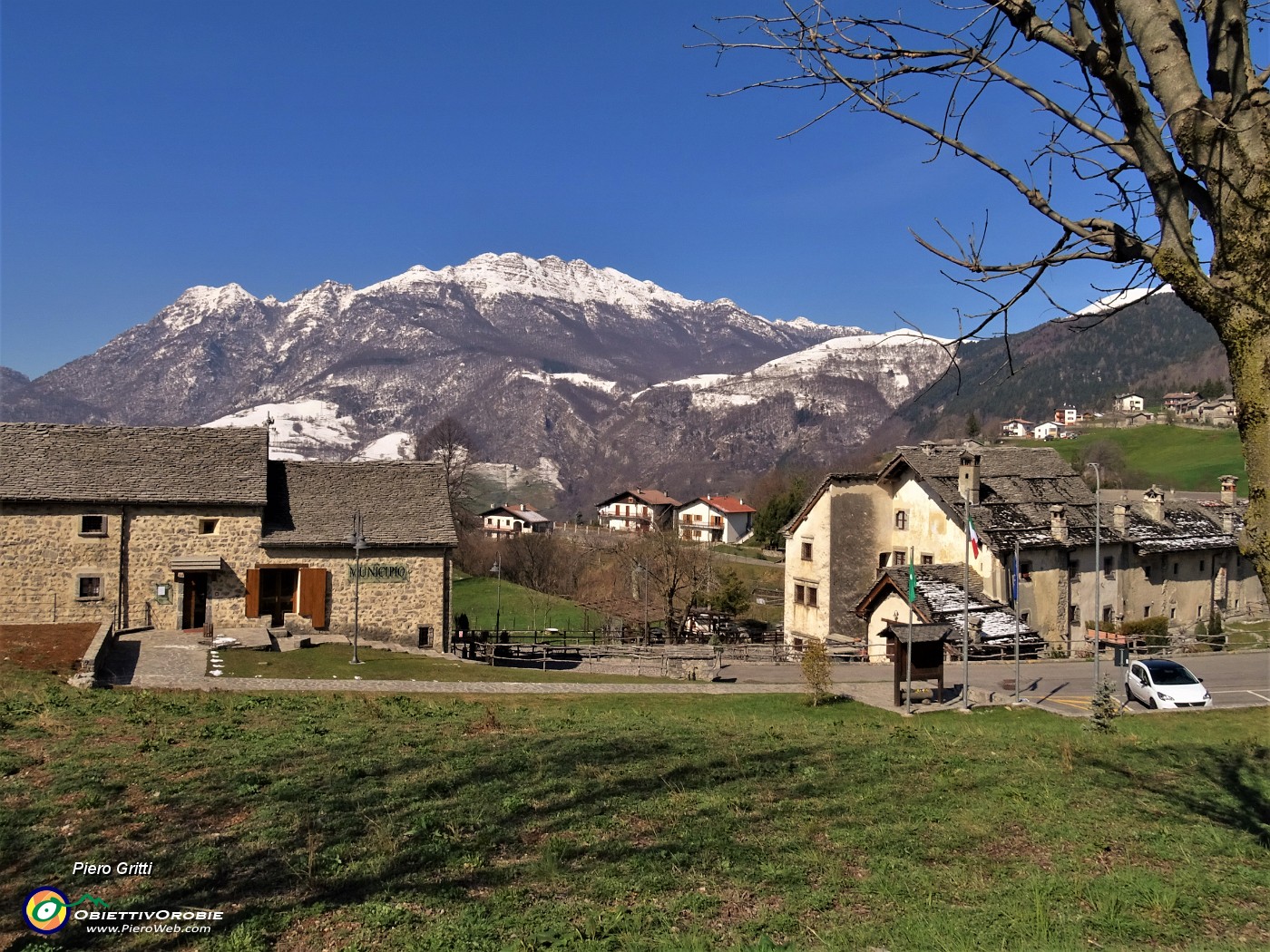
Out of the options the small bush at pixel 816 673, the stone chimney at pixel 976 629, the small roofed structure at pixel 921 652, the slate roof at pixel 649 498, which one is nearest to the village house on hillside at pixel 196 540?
the small bush at pixel 816 673

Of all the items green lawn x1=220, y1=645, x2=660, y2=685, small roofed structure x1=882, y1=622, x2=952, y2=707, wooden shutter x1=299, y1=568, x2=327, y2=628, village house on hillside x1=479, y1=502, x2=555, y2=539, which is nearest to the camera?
small roofed structure x1=882, y1=622, x2=952, y2=707

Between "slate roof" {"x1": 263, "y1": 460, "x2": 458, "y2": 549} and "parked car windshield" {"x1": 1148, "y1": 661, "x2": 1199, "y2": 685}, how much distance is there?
23685 millimetres

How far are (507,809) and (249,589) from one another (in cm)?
2705

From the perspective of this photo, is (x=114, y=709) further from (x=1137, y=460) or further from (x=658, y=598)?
(x=1137, y=460)

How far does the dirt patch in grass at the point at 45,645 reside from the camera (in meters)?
20.4

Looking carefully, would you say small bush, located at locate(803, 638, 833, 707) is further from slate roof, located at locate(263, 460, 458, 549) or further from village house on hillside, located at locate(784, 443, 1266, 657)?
slate roof, located at locate(263, 460, 458, 549)

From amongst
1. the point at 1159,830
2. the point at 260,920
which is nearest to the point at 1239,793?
Answer: the point at 1159,830

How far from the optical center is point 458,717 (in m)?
14.1

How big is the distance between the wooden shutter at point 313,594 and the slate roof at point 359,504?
1.14m

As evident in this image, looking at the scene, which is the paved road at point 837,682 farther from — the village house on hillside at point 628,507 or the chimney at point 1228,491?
the village house on hillside at point 628,507

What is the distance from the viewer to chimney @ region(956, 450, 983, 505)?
38.2 meters

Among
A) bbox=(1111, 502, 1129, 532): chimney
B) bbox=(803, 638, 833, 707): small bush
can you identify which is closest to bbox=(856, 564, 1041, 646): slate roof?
bbox=(1111, 502, 1129, 532): chimney

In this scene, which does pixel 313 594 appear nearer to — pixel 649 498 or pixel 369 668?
pixel 369 668

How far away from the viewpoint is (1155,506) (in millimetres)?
43125
